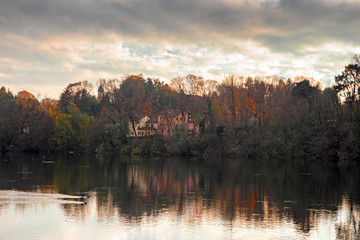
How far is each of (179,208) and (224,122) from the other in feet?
223

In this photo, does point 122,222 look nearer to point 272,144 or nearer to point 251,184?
point 251,184

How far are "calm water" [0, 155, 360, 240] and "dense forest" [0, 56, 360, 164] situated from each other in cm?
3395

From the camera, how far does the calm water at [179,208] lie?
69.9 ft

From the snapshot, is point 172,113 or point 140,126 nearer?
point 172,113

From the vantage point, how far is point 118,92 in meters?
134

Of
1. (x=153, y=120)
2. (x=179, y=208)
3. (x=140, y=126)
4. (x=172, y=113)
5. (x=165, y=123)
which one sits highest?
(x=172, y=113)

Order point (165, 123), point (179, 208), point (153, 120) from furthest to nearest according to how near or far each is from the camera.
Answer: point (153, 120) < point (165, 123) < point (179, 208)

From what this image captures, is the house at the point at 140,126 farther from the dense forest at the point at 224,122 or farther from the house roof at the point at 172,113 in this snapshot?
the house roof at the point at 172,113

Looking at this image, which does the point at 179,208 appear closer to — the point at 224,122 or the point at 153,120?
the point at 224,122

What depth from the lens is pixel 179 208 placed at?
27828mm

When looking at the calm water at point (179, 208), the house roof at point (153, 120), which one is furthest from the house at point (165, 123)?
the calm water at point (179, 208)

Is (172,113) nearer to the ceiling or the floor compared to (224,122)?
nearer to the ceiling

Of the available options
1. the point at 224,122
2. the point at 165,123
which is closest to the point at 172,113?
the point at 165,123

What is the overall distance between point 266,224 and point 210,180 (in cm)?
Answer: 2196
